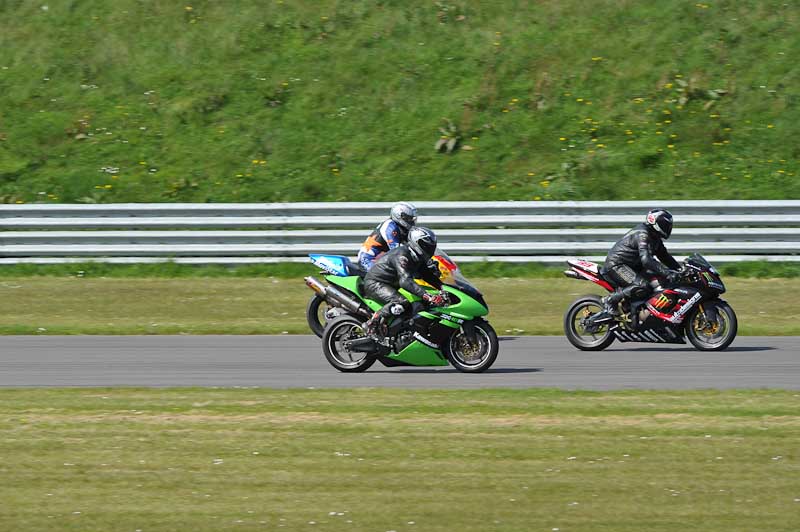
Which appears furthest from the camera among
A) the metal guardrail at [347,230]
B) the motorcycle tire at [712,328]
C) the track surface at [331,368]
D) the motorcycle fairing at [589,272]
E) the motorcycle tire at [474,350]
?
the metal guardrail at [347,230]

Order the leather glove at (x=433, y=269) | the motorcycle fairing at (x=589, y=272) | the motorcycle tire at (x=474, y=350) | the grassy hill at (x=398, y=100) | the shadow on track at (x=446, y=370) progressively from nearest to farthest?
1. the motorcycle tire at (x=474, y=350)
2. the shadow on track at (x=446, y=370)
3. the leather glove at (x=433, y=269)
4. the motorcycle fairing at (x=589, y=272)
5. the grassy hill at (x=398, y=100)

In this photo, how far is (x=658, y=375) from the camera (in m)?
12.2

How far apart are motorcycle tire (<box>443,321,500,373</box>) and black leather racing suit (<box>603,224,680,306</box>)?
240 cm

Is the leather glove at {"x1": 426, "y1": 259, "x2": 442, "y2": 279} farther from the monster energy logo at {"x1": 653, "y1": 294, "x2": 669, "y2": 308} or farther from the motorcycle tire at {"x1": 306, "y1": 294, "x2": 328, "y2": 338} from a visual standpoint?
the monster energy logo at {"x1": 653, "y1": 294, "x2": 669, "y2": 308}

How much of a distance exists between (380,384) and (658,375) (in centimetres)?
275

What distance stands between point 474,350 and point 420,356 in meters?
0.55

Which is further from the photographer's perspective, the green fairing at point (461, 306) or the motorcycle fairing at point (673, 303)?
the motorcycle fairing at point (673, 303)

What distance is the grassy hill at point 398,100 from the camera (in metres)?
23.0

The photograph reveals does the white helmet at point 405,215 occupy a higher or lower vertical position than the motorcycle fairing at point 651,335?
higher

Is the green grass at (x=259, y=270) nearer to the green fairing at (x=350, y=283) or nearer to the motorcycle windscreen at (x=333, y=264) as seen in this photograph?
the motorcycle windscreen at (x=333, y=264)

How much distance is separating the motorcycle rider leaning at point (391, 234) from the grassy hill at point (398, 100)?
7.87m

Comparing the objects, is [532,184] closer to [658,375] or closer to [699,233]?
[699,233]

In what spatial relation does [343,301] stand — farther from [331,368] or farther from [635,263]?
[635,263]

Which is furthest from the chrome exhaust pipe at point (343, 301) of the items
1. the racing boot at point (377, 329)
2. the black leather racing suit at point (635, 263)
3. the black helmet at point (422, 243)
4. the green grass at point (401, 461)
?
the black leather racing suit at point (635, 263)
